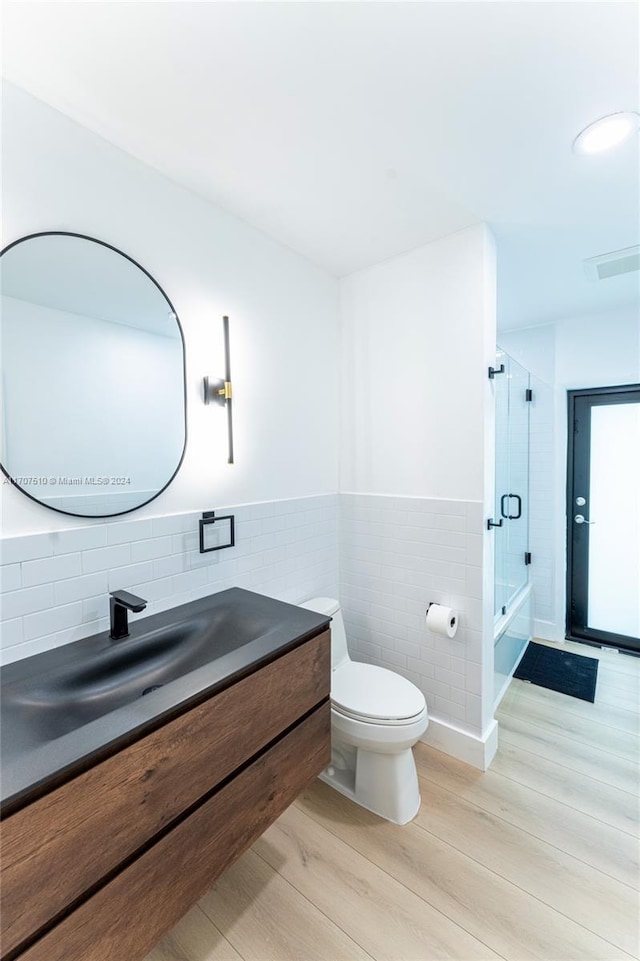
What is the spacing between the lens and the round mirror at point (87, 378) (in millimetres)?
1171

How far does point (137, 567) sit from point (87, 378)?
67 cm

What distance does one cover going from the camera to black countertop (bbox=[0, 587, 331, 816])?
78 cm

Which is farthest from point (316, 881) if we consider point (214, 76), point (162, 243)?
point (214, 76)

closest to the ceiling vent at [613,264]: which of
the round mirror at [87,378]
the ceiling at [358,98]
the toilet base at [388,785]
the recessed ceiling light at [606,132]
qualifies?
the ceiling at [358,98]

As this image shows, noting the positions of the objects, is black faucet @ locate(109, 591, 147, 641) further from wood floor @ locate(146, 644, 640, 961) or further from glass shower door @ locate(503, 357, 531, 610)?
glass shower door @ locate(503, 357, 531, 610)

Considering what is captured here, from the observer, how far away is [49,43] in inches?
41.1

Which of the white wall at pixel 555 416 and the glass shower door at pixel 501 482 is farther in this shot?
the white wall at pixel 555 416

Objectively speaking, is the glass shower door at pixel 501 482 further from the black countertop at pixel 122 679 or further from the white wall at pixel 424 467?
the black countertop at pixel 122 679

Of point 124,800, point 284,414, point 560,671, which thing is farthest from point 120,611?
point 560,671

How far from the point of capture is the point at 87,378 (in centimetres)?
131

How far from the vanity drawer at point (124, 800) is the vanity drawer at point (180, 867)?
1.4 inches

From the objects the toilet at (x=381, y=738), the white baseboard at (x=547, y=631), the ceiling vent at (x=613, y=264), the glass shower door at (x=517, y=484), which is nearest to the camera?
the toilet at (x=381, y=738)

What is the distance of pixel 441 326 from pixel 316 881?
234 centimetres

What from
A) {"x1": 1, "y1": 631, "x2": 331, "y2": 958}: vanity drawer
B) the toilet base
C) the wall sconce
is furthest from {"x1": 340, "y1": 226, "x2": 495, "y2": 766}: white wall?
{"x1": 1, "y1": 631, "x2": 331, "y2": 958}: vanity drawer
